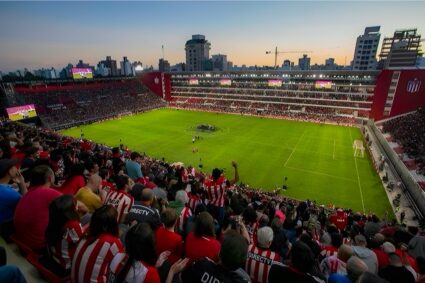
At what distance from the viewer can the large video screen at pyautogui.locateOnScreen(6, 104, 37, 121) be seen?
157 ft

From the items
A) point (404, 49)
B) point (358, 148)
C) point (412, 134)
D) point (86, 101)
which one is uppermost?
point (404, 49)

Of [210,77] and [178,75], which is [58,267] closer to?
[210,77]

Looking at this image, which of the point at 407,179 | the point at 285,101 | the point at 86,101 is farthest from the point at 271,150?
the point at 86,101

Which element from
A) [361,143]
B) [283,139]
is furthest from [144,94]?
[361,143]

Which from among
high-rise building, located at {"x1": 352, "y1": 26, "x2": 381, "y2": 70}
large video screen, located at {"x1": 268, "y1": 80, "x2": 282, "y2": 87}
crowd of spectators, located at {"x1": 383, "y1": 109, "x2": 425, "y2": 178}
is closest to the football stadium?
crowd of spectators, located at {"x1": 383, "y1": 109, "x2": 425, "y2": 178}

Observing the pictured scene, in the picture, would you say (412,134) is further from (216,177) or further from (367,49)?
(367,49)

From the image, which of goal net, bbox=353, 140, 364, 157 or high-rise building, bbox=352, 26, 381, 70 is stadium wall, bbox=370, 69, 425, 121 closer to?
goal net, bbox=353, 140, 364, 157

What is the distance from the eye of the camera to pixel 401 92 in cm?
5122

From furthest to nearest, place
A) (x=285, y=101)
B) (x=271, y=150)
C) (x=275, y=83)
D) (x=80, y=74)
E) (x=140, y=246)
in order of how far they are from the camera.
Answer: (x=80, y=74) → (x=285, y=101) → (x=275, y=83) → (x=271, y=150) → (x=140, y=246)

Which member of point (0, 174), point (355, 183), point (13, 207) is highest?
point (0, 174)

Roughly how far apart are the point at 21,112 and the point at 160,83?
4878 cm

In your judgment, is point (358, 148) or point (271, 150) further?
point (358, 148)

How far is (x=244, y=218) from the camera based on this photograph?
7.69 m

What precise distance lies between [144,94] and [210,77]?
24527 mm
